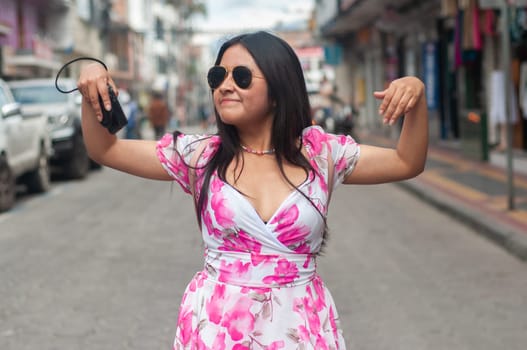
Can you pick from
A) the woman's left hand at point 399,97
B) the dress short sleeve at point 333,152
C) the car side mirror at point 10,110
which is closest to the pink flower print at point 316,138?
the dress short sleeve at point 333,152

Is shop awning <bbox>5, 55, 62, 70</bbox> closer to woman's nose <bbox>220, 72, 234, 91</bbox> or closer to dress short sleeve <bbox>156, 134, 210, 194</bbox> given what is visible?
dress short sleeve <bbox>156, 134, 210, 194</bbox>

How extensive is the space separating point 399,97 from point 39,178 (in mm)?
Result: 13157

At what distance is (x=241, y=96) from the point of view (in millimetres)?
2559

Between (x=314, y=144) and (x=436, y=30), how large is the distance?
23.6 meters

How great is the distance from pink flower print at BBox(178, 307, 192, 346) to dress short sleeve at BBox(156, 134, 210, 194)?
1.25 ft

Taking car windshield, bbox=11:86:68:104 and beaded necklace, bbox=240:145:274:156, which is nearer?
beaded necklace, bbox=240:145:274:156

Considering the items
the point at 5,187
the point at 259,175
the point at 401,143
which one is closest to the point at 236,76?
the point at 259,175

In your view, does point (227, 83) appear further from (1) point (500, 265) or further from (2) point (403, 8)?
(2) point (403, 8)

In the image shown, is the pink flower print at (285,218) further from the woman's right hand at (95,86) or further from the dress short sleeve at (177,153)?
the woman's right hand at (95,86)

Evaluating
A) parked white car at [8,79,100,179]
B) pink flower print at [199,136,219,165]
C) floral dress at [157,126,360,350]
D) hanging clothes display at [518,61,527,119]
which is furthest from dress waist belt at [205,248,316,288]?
hanging clothes display at [518,61,527,119]

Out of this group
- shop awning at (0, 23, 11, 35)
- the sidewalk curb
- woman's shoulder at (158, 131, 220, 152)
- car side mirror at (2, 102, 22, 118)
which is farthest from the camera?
shop awning at (0, 23, 11, 35)

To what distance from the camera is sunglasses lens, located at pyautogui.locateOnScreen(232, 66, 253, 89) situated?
2.54 metres

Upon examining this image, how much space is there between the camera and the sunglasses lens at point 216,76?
2.58 m

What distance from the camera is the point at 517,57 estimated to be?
1812 centimetres
